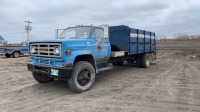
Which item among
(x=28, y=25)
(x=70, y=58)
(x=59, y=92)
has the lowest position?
(x=59, y=92)

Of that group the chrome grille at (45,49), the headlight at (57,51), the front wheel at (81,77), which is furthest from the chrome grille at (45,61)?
the front wheel at (81,77)

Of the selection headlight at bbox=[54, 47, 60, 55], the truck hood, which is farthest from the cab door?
headlight at bbox=[54, 47, 60, 55]

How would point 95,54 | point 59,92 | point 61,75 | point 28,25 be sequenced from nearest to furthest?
point 61,75 → point 59,92 → point 95,54 → point 28,25

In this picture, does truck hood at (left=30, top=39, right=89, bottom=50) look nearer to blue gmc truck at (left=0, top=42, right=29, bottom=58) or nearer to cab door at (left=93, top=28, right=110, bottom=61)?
cab door at (left=93, top=28, right=110, bottom=61)

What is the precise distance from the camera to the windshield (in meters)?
7.45

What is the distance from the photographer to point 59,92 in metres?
6.69

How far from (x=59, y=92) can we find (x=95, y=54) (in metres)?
1.88

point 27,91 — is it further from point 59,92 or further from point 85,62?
point 85,62

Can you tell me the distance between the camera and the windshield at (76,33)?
24.5 ft

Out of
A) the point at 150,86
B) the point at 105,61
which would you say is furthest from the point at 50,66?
the point at 150,86

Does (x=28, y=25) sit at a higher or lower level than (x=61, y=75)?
higher

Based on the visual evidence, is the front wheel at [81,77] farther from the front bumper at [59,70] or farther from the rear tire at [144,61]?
the rear tire at [144,61]

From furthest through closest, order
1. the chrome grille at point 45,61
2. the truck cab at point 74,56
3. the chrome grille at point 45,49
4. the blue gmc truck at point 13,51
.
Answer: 1. the blue gmc truck at point 13,51
2. the chrome grille at point 45,61
3. the chrome grille at point 45,49
4. the truck cab at point 74,56

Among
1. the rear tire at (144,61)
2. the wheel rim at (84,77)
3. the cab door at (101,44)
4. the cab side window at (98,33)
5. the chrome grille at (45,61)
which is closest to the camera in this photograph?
the chrome grille at (45,61)
